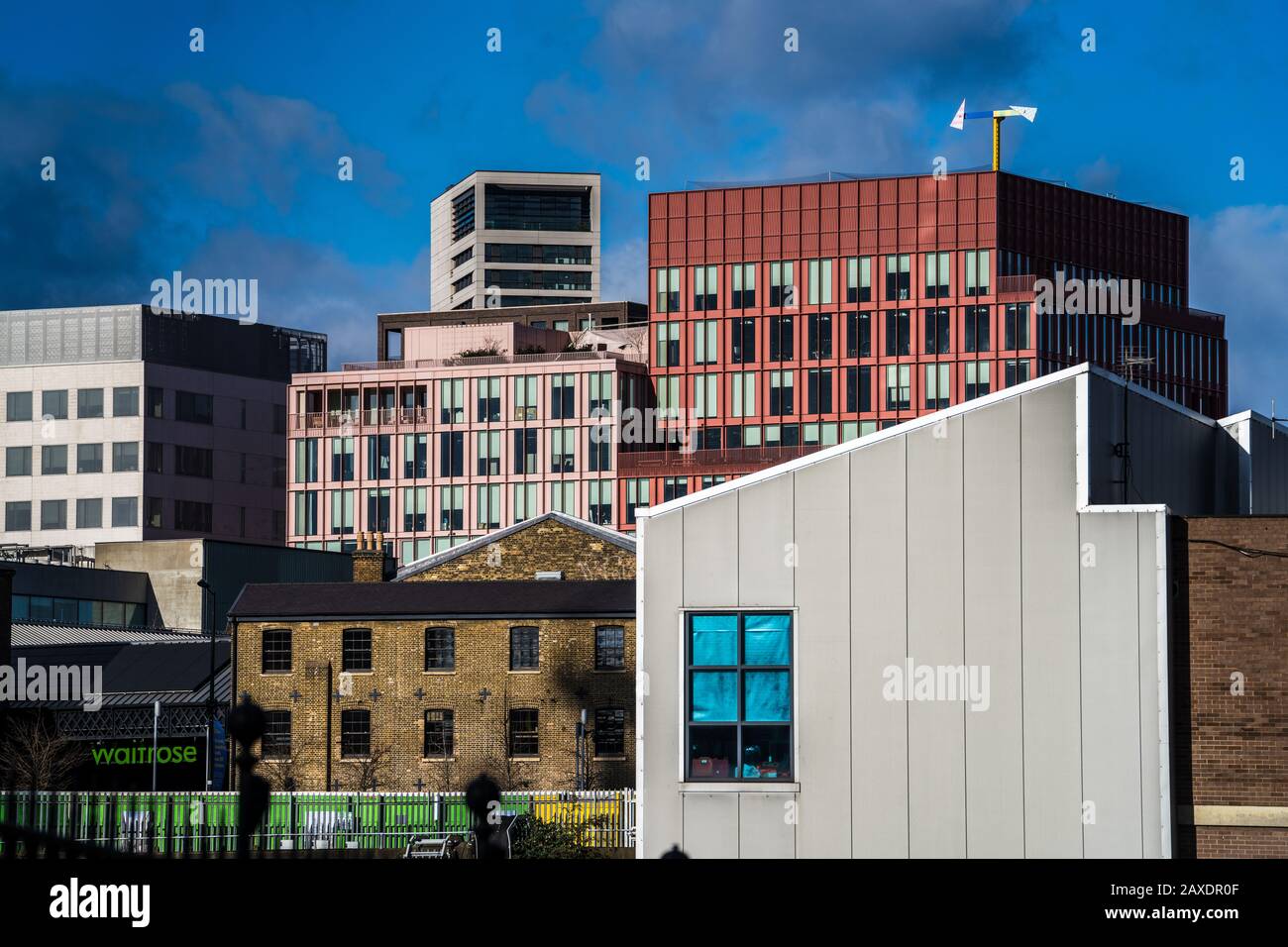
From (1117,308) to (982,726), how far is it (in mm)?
115051

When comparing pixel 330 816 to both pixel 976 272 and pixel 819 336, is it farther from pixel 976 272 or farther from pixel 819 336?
pixel 976 272

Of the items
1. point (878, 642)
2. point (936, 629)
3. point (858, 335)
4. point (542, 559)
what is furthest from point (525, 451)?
point (936, 629)

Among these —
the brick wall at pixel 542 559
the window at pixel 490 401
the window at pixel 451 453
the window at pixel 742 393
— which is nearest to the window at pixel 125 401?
the window at pixel 451 453

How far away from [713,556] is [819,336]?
10664 cm

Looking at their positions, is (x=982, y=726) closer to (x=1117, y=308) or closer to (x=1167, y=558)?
(x=1167, y=558)

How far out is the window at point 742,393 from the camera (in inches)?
5236

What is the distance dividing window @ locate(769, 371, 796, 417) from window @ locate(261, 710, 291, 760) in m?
78.0

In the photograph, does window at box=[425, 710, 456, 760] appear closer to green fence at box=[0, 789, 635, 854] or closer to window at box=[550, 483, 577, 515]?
green fence at box=[0, 789, 635, 854]

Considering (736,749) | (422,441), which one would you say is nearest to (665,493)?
(422,441)

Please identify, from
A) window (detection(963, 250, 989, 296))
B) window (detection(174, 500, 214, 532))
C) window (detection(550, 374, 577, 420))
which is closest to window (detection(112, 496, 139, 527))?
window (detection(174, 500, 214, 532))

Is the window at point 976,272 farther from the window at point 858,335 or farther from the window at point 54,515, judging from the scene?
the window at point 54,515

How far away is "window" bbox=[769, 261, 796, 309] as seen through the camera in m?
132

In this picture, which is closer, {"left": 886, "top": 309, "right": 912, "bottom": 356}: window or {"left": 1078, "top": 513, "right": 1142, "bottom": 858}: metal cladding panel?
{"left": 1078, "top": 513, "right": 1142, "bottom": 858}: metal cladding panel
